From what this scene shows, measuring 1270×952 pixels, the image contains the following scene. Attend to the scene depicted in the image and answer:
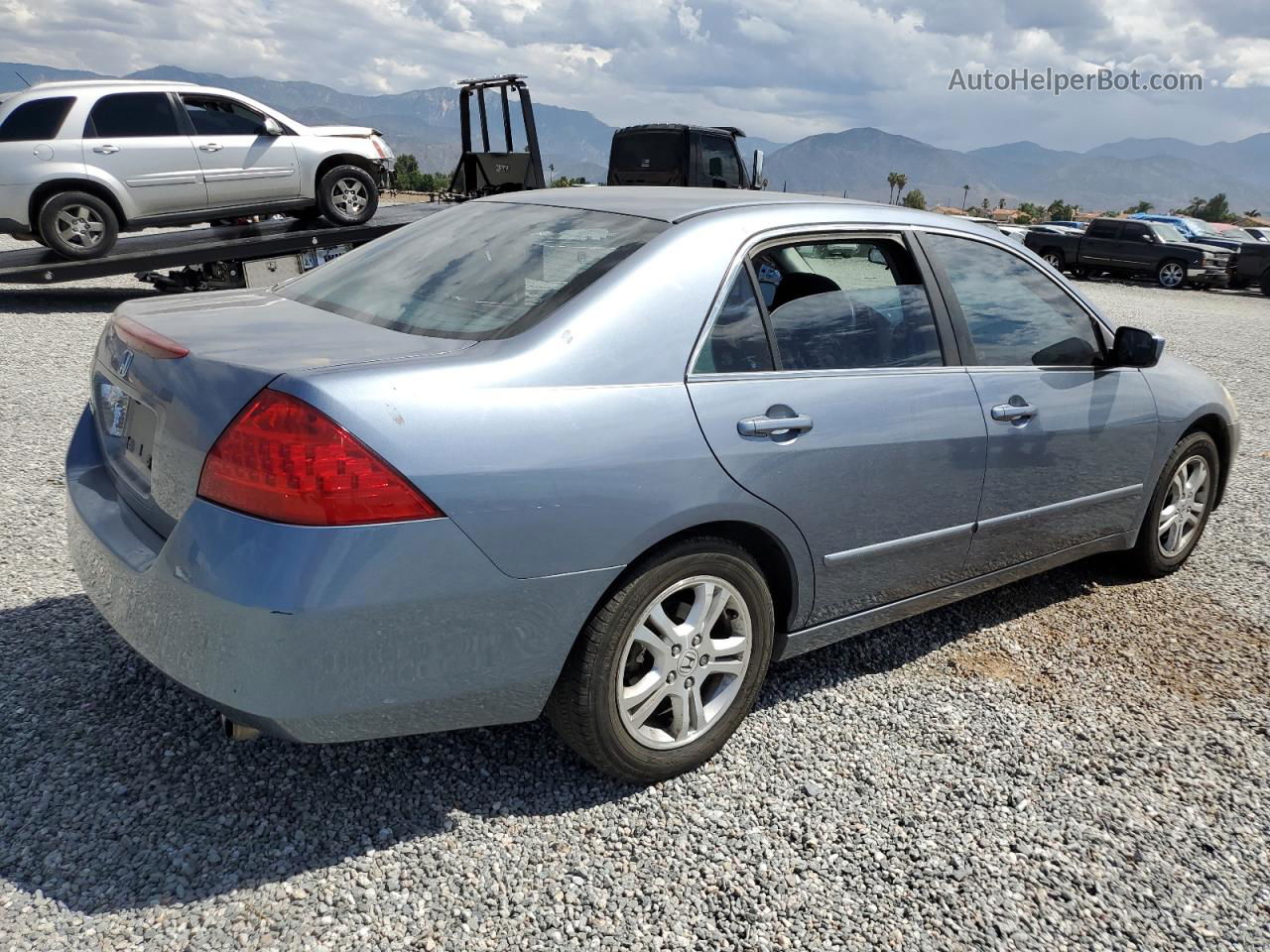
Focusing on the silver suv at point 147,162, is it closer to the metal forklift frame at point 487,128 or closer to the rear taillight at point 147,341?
the metal forklift frame at point 487,128

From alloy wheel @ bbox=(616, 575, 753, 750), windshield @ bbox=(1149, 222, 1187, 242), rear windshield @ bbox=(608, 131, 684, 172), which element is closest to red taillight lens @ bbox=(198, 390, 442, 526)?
alloy wheel @ bbox=(616, 575, 753, 750)

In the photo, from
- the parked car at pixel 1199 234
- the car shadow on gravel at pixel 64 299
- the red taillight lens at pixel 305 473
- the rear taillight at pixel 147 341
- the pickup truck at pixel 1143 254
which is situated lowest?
the car shadow on gravel at pixel 64 299

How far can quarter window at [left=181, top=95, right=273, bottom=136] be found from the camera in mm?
10898

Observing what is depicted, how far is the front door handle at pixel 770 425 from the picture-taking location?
2627 millimetres

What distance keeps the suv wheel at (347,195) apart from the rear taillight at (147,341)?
387 inches

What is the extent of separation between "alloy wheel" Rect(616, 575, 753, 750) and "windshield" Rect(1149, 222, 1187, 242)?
1014 inches

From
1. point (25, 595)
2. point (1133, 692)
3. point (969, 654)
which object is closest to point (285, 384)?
point (25, 595)

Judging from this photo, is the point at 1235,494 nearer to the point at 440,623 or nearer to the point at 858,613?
the point at 858,613

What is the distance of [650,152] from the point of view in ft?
53.8

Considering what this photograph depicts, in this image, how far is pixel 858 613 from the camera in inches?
125

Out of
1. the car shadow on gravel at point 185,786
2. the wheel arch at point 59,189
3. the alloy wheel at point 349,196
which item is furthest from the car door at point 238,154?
the car shadow on gravel at point 185,786

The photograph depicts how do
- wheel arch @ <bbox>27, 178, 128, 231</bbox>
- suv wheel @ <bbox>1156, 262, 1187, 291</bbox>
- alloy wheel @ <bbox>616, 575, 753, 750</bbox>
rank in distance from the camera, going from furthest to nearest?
suv wheel @ <bbox>1156, 262, 1187, 291</bbox>
wheel arch @ <bbox>27, 178, 128, 231</bbox>
alloy wheel @ <bbox>616, 575, 753, 750</bbox>

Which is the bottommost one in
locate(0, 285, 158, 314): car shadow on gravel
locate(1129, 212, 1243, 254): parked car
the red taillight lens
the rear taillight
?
locate(0, 285, 158, 314): car shadow on gravel

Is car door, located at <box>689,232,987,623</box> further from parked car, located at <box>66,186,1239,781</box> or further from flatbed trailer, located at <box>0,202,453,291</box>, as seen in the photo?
flatbed trailer, located at <box>0,202,453,291</box>
